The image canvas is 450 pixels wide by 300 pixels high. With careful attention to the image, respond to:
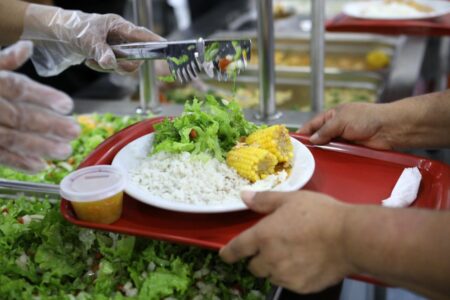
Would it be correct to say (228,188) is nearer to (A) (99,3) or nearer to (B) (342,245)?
(B) (342,245)

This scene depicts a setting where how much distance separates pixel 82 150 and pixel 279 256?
1284 mm

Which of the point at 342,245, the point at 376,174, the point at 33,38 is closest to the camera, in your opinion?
the point at 342,245

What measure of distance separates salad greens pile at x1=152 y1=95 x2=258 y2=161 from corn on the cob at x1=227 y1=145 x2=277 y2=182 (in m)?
0.06

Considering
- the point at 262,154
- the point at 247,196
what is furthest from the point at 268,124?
the point at 247,196

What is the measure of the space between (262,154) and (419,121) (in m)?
0.60

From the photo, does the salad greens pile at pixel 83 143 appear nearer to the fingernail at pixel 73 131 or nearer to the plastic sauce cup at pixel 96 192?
the fingernail at pixel 73 131

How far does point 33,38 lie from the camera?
6.21ft

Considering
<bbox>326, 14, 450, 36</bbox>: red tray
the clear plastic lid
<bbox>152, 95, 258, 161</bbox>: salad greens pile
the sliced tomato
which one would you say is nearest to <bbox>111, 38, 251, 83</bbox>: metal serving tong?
the sliced tomato

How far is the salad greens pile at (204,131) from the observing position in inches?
61.8

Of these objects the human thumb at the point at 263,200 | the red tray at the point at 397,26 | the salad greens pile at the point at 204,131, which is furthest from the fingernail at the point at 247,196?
the red tray at the point at 397,26

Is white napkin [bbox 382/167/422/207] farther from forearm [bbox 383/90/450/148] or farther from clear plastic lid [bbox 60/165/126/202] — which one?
clear plastic lid [bbox 60/165/126/202]

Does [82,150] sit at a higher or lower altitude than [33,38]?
lower

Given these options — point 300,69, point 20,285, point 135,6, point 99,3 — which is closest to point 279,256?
point 20,285

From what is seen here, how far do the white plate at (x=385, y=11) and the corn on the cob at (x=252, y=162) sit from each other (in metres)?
1.64
